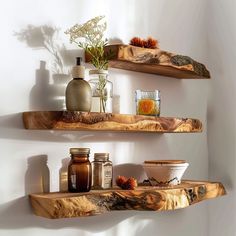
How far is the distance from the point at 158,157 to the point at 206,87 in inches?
17.0

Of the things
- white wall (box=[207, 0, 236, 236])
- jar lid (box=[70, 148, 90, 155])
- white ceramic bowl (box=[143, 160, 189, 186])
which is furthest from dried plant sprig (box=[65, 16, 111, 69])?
white wall (box=[207, 0, 236, 236])

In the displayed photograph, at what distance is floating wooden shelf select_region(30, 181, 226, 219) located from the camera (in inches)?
52.7

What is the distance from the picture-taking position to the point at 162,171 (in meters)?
1.69

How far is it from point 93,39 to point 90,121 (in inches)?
11.6

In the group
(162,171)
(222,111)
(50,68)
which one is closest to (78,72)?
(50,68)

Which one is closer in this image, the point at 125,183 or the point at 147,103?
the point at 125,183

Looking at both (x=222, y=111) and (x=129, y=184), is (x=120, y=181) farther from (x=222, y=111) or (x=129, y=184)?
(x=222, y=111)

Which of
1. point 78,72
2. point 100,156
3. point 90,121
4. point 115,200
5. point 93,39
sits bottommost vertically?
point 115,200

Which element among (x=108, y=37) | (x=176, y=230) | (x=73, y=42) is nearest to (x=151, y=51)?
(x=108, y=37)

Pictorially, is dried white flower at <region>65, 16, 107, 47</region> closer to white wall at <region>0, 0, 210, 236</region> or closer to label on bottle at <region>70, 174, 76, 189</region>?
white wall at <region>0, 0, 210, 236</region>

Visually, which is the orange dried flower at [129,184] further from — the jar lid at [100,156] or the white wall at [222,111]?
the white wall at [222,111]

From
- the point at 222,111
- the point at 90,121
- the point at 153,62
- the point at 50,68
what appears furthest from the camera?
the point at 222,111

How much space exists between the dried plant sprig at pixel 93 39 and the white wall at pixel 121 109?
0.14ft

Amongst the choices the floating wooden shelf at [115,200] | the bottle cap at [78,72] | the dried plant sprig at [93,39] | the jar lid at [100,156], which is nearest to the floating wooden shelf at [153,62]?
the dried plant sprig at [93,39]
